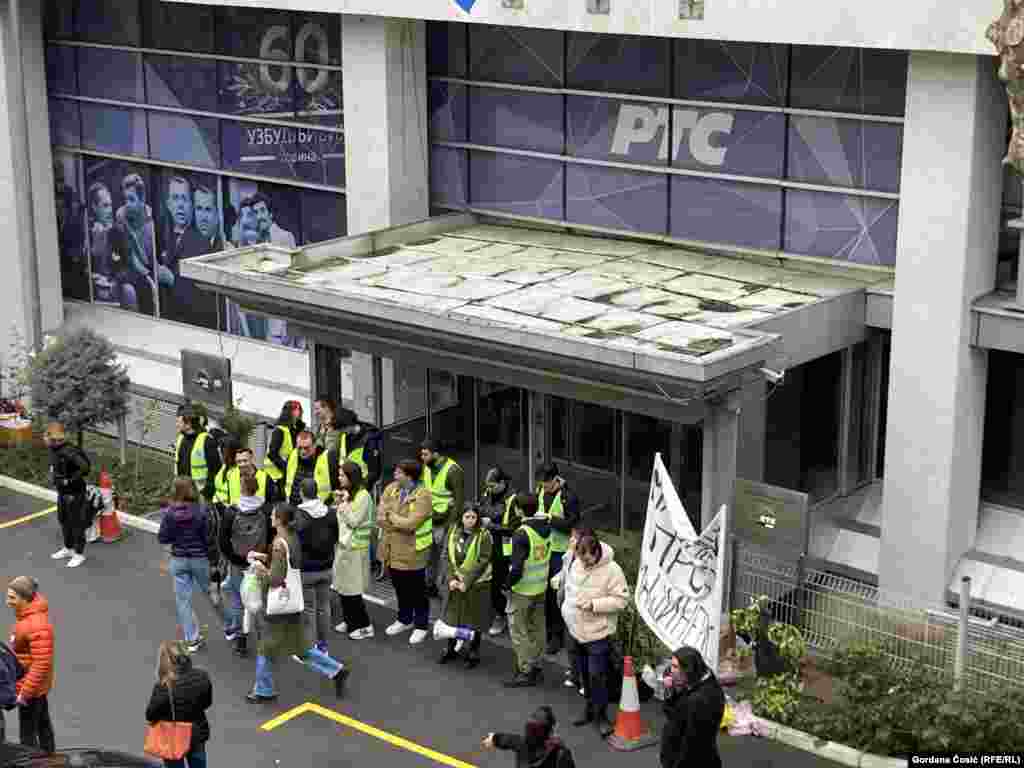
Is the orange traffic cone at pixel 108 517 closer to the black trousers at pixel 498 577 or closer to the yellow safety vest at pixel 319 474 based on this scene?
the yellow safety vest at pixel 319 474

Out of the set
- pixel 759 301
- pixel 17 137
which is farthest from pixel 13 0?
pixel 759 301

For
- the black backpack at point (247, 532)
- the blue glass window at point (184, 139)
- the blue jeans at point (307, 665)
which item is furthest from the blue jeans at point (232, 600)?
the blue glass window at point (184, 139)

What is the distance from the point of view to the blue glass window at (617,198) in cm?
1920

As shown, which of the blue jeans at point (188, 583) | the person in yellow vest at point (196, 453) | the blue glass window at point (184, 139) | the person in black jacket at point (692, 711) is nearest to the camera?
the person in black jacket at point (692, 711)

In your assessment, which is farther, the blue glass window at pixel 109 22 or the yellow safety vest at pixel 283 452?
the blue glass window at pixel 109 22

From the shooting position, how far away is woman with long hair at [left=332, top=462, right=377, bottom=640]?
1595 cm

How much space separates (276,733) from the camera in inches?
582

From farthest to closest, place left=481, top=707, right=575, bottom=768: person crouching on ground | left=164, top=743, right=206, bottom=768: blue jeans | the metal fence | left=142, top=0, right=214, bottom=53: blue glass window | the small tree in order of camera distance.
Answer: left=142, top=0, right=214, bottom=53: blue glass window, the small tree, the metal fence, left=164, top=743, right=206, bottom=768: blue jeans, left=481, top=707, right=575, bottom=768: person crouching on ground

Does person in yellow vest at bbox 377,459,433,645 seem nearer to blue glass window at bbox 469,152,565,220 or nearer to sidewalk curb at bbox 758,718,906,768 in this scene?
sidewalk curb at bbox 758,718,906,768

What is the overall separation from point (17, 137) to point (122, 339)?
3423mm

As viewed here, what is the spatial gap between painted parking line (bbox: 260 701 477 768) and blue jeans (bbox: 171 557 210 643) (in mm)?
1669

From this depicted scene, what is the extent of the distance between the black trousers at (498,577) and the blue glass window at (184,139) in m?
10.5

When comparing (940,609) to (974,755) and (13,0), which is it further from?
(13,0)

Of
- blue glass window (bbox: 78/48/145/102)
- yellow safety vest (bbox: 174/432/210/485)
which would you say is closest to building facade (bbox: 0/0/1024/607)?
blue glass window (bbox: 78/48/145/102)
